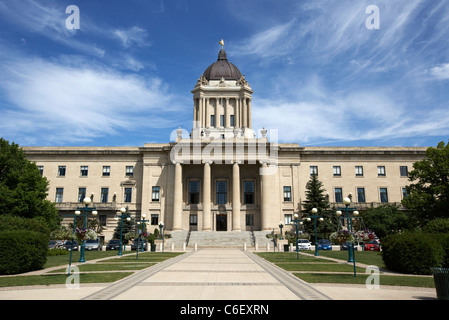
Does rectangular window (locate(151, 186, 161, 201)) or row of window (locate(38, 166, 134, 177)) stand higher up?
row of window (locate(38, 166, 134, 177))

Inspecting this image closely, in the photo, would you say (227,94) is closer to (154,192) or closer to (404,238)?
(154,192)

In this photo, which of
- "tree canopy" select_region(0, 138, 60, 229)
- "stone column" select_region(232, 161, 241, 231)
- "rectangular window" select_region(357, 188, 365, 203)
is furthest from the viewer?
"rectangular window" select_region(357, 188, 365, 203)

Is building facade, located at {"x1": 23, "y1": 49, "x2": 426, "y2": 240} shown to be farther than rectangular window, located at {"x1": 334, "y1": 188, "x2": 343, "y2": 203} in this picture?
No

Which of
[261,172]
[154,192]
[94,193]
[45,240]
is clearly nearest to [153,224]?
[154,192]

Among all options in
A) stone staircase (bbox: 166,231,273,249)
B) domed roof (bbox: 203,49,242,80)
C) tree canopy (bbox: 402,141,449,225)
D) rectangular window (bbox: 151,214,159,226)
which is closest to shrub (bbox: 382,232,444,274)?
tree canopy (bbox: 402,141,449,225)

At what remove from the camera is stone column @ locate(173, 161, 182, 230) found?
52656 mm

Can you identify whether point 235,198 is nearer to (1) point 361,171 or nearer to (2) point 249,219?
(2) point 249,219

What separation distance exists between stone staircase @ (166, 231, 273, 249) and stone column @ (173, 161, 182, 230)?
5.81 ft

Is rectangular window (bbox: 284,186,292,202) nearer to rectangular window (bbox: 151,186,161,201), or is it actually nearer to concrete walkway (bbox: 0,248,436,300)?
rectangular window (bbox: 151,186,161,201)

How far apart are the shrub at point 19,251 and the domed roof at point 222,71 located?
178 feet

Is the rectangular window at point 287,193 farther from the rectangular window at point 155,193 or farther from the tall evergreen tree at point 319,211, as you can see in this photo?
the rectangular window at point 155,193

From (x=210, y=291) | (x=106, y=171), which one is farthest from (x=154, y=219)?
(x=210, y=291)

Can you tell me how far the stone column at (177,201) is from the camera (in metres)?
52.7
